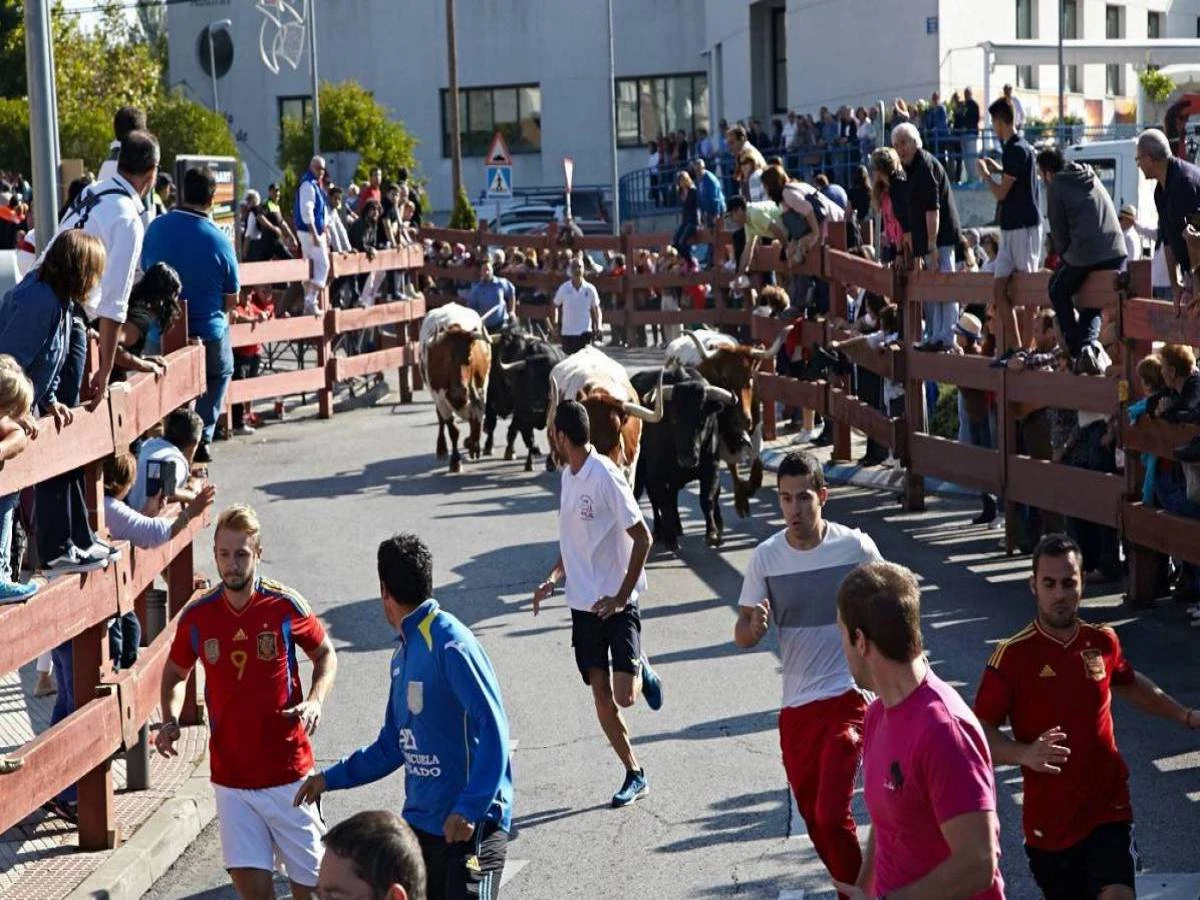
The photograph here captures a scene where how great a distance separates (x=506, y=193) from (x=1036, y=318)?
24882mm

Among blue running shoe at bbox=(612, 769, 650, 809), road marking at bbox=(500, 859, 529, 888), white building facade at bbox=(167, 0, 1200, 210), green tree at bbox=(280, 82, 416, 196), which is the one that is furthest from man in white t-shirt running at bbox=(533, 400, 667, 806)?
white building facade at bbox=(167, 0, 1200, 210)

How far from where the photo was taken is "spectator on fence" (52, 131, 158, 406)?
9.57 metres

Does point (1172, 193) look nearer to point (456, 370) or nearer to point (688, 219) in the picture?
point (456, 370)

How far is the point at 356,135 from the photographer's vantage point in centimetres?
5191

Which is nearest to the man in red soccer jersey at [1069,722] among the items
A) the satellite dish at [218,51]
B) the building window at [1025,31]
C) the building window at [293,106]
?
the building window at [1025,31]

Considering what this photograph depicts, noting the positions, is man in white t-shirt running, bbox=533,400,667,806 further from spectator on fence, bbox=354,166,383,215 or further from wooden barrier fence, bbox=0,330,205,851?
spectator on fence, bbox=354,166,383,215

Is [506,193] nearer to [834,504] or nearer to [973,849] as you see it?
[834,504]

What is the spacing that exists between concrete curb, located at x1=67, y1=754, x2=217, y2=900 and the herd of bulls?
15.6 feet

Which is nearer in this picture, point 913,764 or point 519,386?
point 913,764

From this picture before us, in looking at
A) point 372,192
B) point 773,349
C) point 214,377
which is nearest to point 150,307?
point 214,377

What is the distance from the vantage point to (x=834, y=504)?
1762 centimetres

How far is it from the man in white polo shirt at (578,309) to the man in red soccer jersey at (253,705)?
58.6 feet

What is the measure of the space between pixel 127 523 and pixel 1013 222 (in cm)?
759

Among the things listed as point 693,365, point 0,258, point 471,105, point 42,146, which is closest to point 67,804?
point 42,146
